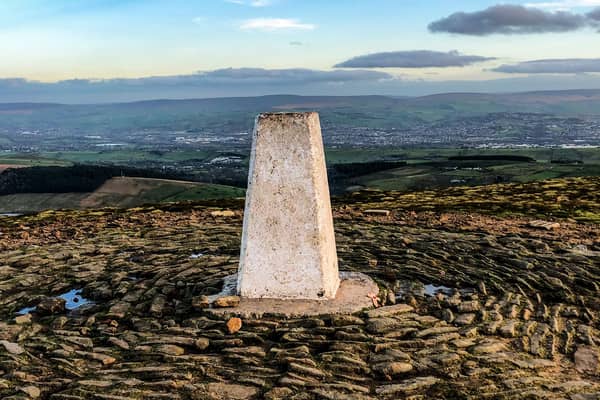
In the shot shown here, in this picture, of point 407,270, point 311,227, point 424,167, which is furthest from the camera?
point 424,167

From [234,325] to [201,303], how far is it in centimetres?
144

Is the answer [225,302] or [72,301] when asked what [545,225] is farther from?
[72,301]

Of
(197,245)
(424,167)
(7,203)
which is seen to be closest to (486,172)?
(424,167)

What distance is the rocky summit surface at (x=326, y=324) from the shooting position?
860cm

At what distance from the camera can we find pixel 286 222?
1207cm

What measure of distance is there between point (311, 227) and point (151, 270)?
217 inches

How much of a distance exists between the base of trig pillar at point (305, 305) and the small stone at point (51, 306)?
3.67m

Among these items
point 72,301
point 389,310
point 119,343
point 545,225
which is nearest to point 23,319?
point 72,301

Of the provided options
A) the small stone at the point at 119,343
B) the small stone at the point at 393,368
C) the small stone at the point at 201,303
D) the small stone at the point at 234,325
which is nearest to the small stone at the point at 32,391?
the small stone at the point at 119,343

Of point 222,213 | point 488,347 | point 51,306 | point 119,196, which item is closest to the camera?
point 488,347

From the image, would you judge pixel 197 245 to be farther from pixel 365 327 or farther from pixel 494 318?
pixel 494 318

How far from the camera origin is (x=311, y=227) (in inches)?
473

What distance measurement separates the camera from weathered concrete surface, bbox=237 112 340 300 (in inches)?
473

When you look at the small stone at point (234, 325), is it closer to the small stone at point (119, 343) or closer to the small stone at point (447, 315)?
the small stone at point (119, 343)
